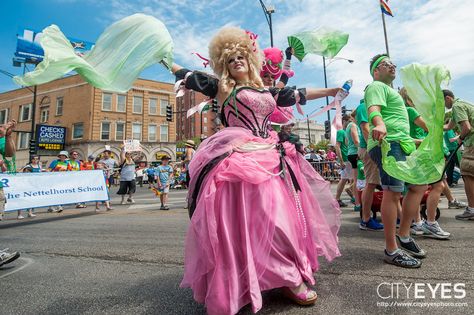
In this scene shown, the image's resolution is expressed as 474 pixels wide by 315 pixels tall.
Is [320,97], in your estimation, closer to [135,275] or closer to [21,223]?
[135,275]

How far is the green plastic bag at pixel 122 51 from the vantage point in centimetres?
216

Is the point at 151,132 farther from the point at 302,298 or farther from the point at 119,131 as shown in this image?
the point at 302,298

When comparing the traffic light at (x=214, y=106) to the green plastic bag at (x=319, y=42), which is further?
the green plastic bag at (x=319, y=42)

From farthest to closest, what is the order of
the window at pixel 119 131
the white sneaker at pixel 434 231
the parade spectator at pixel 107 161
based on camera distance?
1. the window at pixel 119 131
2. the parade spectator at pixel 107 161
3. the white sneaker at pixel 434 231

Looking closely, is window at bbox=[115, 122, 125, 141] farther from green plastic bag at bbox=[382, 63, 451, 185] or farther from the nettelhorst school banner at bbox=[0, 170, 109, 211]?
green plastic bag at bbox=[382, 63, 451, 185]

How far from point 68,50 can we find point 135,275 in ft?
6.57

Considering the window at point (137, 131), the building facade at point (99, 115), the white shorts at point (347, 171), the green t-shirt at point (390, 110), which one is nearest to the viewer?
the green t-shirt at point (390, 110)

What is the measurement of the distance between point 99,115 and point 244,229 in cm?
3720

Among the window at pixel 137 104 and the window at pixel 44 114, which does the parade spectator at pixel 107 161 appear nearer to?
the window at pixel 137 104

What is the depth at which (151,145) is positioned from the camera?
37.1m

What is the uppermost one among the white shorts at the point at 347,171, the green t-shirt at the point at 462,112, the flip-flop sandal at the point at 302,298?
the green t-shirt at the point at 462,112

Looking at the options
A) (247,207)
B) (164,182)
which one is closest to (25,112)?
(164,182)

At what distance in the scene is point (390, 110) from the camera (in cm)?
279

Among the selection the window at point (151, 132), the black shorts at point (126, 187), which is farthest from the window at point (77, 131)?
the black shorts at point (126, 187)
